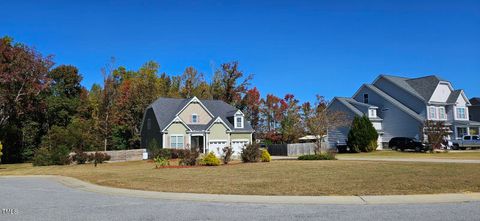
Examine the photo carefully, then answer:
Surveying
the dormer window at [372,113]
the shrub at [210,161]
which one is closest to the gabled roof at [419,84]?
the dormer window at [372,113]

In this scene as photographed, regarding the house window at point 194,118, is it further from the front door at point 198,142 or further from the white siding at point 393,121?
the white siding at point 393,121

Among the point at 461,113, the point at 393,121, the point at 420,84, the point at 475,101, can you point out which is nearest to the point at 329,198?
the point at 393,121

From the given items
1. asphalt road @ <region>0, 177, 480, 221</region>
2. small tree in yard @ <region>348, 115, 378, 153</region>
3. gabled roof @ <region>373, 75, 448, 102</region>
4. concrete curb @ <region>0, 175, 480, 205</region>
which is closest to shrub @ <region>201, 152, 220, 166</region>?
concrete curb @ <region>0, 175, 480, 205</region>

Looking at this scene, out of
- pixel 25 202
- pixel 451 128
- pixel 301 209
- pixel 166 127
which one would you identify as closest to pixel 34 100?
pixel 166 127

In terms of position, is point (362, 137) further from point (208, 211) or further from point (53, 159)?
point (208, 211)

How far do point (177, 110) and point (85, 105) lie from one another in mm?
14931

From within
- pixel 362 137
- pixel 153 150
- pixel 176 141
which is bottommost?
pixel 153 150

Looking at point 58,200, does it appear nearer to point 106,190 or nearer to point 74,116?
point 106,190

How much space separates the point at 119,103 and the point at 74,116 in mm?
5733

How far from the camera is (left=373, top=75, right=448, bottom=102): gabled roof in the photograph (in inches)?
2013

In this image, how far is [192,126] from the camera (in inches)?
1763

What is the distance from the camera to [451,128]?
52.6 m

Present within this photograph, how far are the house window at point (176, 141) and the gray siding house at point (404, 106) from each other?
68.8 ft

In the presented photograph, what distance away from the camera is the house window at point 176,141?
140 feet
